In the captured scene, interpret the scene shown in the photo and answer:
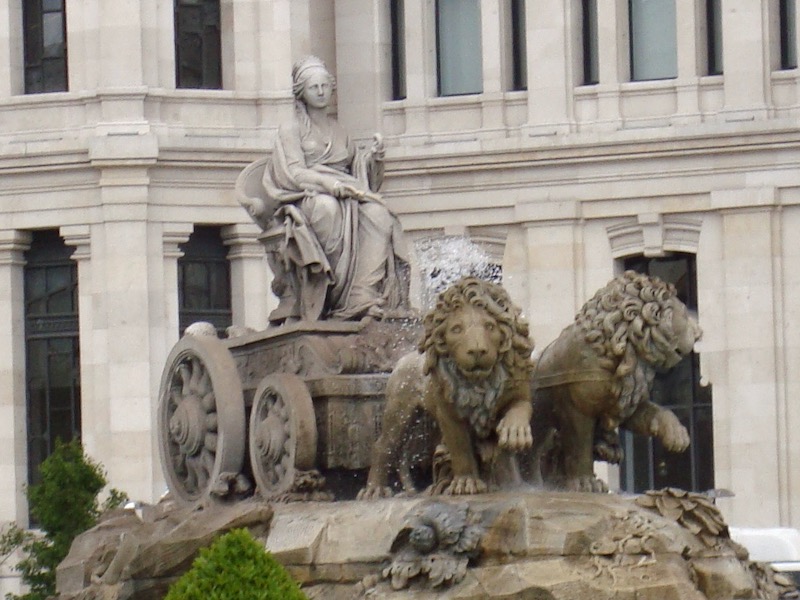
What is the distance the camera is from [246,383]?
27594 millimetres

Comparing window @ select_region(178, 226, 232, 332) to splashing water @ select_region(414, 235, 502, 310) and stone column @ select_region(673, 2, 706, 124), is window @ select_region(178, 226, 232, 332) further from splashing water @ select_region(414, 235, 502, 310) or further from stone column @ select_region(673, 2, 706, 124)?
stone column @ select_region(673, 2, 706, 124)

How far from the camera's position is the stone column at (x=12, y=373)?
188 feet

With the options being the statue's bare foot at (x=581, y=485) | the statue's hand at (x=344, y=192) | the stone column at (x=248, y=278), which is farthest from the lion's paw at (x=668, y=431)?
the stone column at (x=248, y=278)

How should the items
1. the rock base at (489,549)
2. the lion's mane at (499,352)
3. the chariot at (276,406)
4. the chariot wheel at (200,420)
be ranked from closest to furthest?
the rock base at (489,549) → the lion's mane at (499,352) → the chariot at (276,406) → the chariot wheel at (200,420)

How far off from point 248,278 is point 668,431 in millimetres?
31714

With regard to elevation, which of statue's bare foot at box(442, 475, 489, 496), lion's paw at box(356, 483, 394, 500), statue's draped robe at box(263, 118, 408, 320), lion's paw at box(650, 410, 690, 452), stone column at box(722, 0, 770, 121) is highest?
stone column at box(722, 0, 770, 121)

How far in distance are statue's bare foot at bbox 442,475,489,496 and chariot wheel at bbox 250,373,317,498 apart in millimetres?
1390

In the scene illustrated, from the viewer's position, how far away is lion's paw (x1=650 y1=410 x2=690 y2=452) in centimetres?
2528

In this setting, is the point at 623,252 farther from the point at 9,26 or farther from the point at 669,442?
the point at 669,442

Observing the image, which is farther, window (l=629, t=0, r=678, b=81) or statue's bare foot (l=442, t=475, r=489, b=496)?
window (l=629, t=0, r=678, b=81)

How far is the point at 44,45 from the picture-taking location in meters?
58.4

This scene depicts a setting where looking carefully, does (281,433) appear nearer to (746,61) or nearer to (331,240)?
(331,240)

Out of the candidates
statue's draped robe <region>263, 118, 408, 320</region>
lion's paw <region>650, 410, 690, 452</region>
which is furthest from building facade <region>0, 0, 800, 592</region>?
lion's paw <region>650, 410, 690, 452</region>

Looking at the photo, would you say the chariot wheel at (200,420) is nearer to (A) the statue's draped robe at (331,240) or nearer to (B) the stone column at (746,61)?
(A) the statue's draped robe at (331,240)
